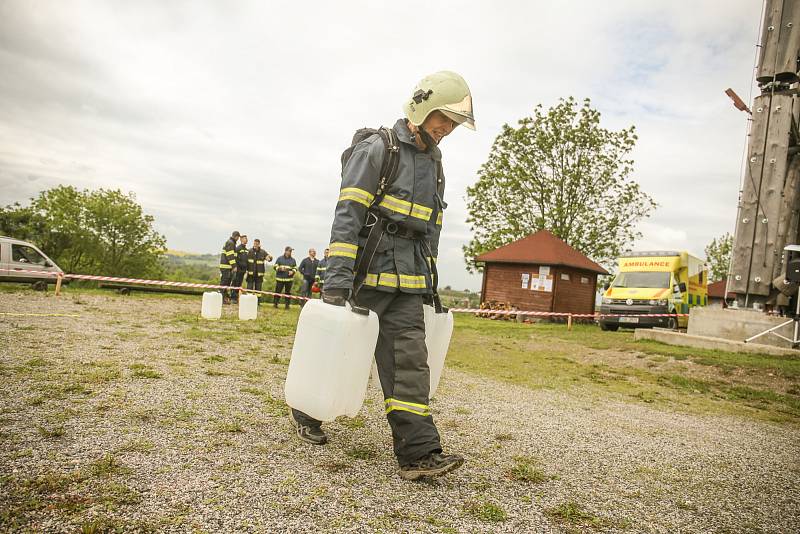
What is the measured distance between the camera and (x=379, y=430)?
12.4 feet

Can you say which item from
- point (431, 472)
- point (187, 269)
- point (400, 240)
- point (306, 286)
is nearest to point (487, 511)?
point (431, 472)

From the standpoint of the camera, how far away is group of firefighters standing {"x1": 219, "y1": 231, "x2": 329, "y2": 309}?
15.5 metres

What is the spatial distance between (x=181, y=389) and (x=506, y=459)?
2725mm

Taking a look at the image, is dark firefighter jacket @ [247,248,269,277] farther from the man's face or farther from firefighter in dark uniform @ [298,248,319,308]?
the man's face

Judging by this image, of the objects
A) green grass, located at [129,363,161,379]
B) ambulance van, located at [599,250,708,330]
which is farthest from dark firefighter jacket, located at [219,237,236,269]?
ambulance van, located at [599,250,708,330]

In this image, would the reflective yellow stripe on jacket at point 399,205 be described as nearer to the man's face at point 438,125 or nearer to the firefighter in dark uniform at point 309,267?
the man's face at point 438,125

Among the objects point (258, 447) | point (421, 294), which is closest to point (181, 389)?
point (258, 447)

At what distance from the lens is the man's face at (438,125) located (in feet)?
10.5

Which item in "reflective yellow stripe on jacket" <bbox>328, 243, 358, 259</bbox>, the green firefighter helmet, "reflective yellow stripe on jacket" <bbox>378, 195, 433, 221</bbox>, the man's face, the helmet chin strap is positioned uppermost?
the green firefighter helmet

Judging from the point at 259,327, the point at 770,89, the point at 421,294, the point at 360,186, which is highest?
the point at 770,89

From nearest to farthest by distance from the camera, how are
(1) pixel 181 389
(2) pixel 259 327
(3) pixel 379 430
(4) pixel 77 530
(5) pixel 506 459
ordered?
(4) pixel 77 530
(5) pixel 506 459
(3) pixel 379 430
(1) pixel 181 389
(2) pixel 259 327

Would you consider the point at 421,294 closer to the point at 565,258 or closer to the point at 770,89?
the point at 770,89

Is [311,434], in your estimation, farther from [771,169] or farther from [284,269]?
[284,269]

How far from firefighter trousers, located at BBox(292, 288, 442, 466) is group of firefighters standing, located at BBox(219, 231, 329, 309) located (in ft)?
42.0
